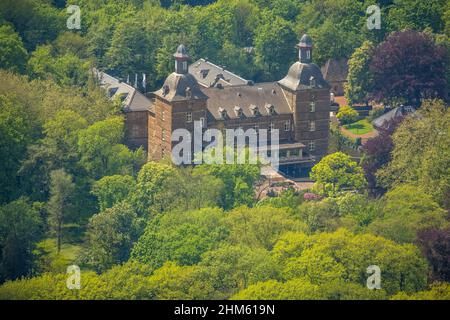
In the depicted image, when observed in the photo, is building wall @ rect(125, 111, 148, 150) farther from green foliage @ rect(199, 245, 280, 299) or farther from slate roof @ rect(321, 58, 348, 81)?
green foliage @ rect(199, 245, 280, 299)

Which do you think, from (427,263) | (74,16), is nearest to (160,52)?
(74,16)

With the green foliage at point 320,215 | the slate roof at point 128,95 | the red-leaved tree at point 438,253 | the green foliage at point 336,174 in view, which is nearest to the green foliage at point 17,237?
the green foliage at point 320,215

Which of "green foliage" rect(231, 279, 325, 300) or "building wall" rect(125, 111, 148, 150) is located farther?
"building wall" rect(125, 111, 148, 150)

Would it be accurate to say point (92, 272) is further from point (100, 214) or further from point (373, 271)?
point (373, 271)

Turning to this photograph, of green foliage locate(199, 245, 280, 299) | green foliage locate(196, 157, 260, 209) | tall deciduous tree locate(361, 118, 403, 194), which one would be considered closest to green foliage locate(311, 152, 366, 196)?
tall deciduous tree locate(361, 118, 403, 194)

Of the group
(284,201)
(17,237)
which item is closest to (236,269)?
(284,201)

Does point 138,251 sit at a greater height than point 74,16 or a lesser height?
lesser

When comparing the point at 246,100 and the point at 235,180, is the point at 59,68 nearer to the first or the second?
the point at 246,100
